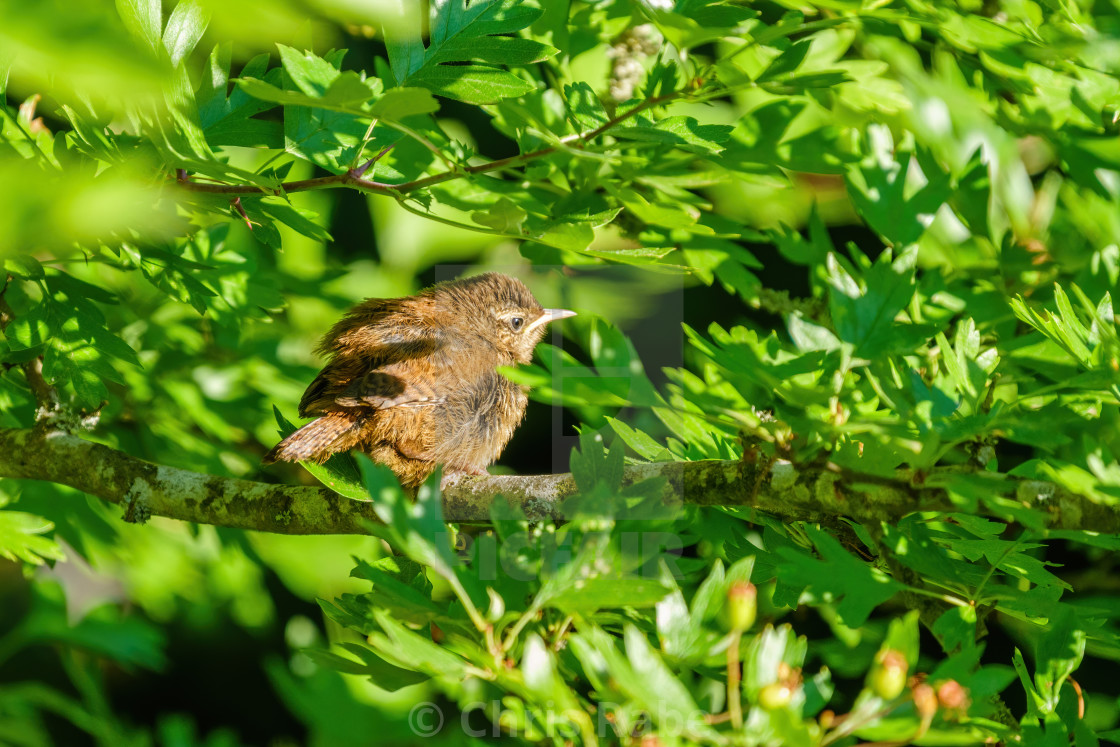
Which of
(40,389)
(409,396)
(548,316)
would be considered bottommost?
(548,316)

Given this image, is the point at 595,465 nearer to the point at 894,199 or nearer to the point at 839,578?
the point at 839,578

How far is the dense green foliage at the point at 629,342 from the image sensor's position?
1.29 m

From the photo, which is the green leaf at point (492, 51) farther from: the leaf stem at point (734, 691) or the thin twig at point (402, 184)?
the leaf stem at point (734, 691)

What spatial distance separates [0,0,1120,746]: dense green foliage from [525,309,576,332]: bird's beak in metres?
0.20

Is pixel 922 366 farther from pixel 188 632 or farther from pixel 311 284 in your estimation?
pixel 188 632

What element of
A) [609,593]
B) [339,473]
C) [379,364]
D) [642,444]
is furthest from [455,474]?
[609,593]

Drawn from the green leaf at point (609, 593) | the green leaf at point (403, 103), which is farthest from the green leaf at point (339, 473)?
the green leaf at point (403, 103)

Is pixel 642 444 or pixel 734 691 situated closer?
pixel 734 691

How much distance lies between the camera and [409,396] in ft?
8.34

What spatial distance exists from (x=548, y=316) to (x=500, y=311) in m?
0.18

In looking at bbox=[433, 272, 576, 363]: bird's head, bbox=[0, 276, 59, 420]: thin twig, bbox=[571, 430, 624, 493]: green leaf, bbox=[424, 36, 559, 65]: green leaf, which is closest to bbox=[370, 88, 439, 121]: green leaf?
bbox=[424, 36, 559, 65]: green leaf

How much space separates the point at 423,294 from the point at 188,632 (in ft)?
7.57

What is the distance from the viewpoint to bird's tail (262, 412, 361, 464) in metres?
2.19

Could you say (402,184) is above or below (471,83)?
below
